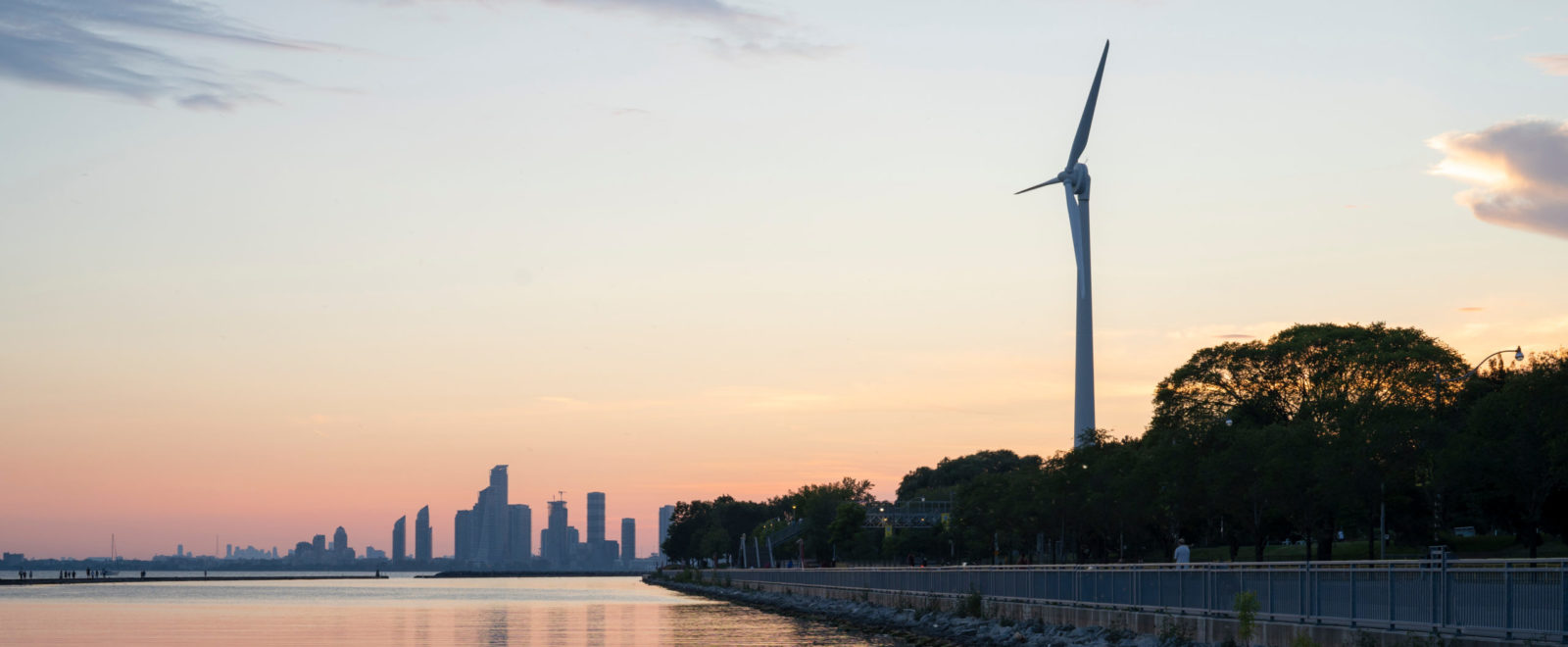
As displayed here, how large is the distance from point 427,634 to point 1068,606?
37.4 m

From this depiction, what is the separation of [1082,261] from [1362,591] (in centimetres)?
8230

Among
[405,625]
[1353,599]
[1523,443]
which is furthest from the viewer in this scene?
[405,625]

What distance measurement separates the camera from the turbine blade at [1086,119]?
366 ft

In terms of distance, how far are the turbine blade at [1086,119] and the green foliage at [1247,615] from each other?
3096 inches

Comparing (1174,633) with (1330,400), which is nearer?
(1174,633)

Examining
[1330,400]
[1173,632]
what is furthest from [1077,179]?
[1173,632]

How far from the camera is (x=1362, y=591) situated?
3281 centimetres

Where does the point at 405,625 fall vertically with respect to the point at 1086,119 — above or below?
below

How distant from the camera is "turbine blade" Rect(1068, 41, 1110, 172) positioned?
366ft

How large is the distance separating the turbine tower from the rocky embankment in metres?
22.4

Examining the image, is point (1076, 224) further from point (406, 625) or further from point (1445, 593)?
point (1445, 593)

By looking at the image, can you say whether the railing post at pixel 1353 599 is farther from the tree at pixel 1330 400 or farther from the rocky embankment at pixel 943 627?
the tree at pixel 1330 400

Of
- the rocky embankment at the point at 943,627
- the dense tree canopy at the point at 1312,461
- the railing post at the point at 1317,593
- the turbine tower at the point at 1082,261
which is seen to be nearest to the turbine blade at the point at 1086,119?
the turbine tower at the point at 1082,261

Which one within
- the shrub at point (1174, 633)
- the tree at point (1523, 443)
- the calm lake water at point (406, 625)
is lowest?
the calm lake water at point (406, 625)
